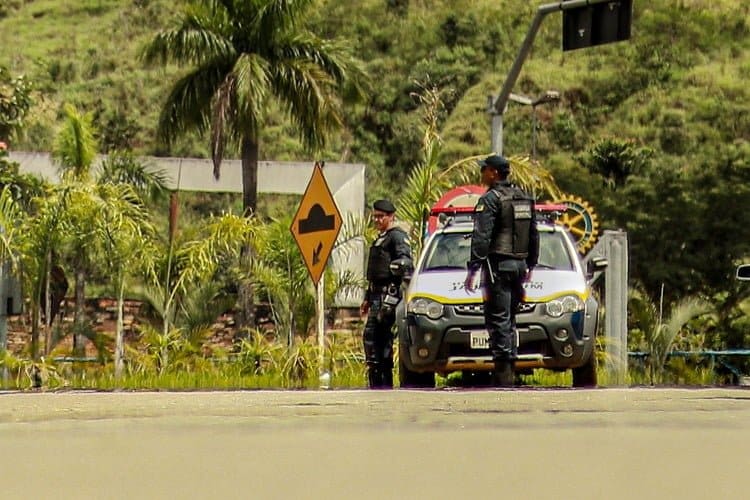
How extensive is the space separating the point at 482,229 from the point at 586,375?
3.06 m

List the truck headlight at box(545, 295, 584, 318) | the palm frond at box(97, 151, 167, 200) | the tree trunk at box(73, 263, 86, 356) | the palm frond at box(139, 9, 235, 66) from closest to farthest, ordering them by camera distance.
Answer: the truck headlight at box(545, 295, 584, 318)
the tree trunk at box(73, 263, 86, 356)
the palm frond at box(139, 9, 235, 66)
the palm frond at box(97, 151, 167, 200)

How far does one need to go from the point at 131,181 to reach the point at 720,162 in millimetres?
21636

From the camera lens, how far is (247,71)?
30562mm

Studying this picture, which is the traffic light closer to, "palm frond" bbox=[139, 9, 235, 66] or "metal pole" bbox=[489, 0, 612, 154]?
"metal pole" bbox=[489, 0, 612, 154]

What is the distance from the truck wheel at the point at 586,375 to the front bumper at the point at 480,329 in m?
0.50

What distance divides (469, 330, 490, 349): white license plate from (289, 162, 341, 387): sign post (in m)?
4.13

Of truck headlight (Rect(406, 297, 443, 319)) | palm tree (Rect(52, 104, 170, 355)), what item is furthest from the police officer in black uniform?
palm tree (Rect(52, 104, 170, 355))

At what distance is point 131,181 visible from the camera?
3362cm

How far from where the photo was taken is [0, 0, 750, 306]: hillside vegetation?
1860 inches

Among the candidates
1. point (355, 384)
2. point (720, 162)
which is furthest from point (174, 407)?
point (720, 162)

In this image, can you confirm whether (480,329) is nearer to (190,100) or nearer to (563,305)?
(563,305)

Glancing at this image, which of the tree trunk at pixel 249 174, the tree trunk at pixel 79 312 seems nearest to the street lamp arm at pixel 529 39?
the tree trunk at pixel 79 312

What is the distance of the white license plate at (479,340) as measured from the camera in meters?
13.9

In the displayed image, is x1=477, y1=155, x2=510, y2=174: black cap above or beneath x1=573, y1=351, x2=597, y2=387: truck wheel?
above
